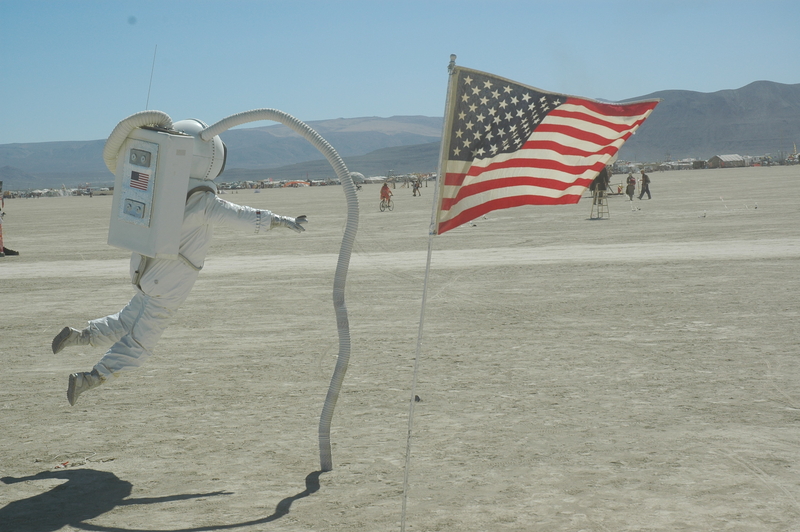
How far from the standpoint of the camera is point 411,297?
Result: 11.0 m

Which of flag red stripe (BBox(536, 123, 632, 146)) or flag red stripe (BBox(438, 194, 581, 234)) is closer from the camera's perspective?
flag red stripe (BBox(438, 194, 581, 234))

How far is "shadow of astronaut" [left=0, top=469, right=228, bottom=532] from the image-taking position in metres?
4.09

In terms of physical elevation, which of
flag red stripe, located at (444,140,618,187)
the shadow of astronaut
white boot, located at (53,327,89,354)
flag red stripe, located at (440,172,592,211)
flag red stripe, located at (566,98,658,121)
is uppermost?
flag red stripe, located at (566,98,658,121)

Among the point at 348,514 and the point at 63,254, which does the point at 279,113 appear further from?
the point at 63,254

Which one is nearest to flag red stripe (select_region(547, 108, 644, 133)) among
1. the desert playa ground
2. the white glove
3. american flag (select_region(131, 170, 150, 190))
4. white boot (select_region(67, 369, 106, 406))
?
the white glove

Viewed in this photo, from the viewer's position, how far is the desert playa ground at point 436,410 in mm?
4230

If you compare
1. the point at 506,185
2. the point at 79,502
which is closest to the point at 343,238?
the point at 506,185

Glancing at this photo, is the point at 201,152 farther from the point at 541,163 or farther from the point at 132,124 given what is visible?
the point at 541,163

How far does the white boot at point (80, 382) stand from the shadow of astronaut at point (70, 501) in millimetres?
480

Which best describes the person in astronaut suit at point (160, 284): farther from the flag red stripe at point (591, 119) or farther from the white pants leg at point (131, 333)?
the flag red stripe at point (591, 119)

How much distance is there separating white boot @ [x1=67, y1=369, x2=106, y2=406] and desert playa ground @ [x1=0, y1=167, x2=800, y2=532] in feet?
1.47

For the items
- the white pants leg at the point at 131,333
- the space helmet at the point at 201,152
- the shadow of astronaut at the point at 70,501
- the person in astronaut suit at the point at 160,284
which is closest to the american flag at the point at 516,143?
the person in astronaut suit at the point at 160,284

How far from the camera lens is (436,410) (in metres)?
5.88

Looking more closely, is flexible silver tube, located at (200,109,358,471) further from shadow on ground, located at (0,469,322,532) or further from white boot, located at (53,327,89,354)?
white boot, located at (53,327,89,354)
